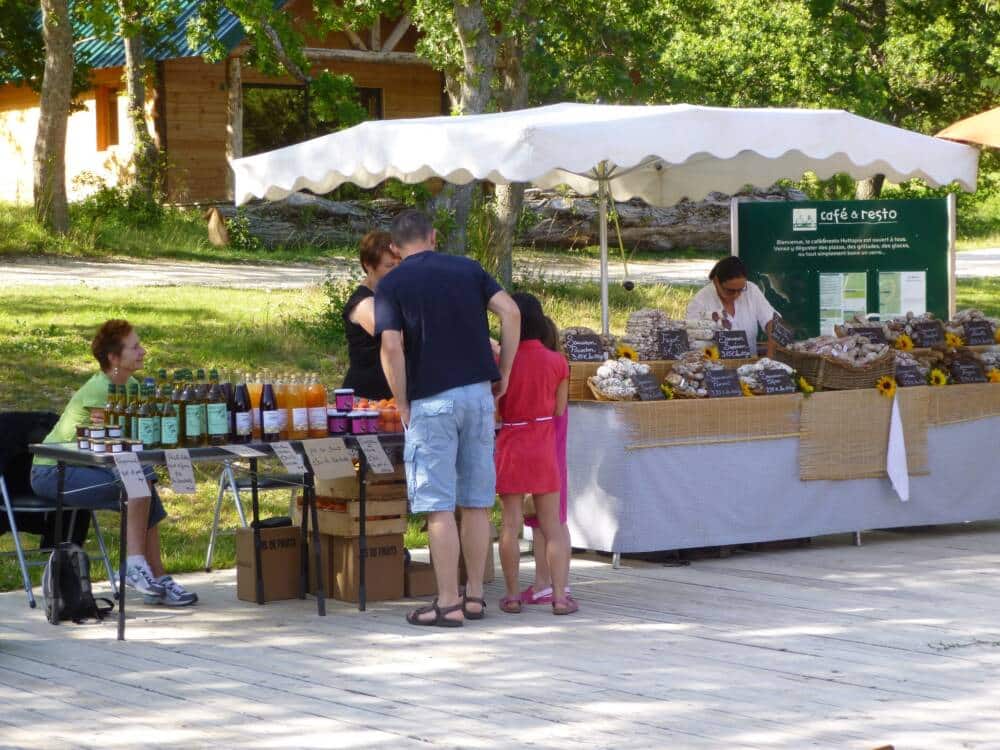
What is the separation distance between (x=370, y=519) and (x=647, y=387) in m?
1.58

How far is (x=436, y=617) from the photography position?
657 cm

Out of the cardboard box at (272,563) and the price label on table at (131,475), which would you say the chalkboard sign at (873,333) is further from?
the price label on table at (131,475)

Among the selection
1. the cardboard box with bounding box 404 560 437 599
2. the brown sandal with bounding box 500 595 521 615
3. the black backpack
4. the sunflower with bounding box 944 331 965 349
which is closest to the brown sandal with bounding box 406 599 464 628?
the brown sandal with bounding box 500 595 521 615

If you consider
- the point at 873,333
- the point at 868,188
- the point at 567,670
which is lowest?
the point at 567,670

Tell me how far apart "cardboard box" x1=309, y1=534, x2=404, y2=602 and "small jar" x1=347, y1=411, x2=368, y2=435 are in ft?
1.78

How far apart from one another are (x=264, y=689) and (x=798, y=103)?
2380 cm

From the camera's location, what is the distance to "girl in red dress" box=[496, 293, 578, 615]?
668 centimetres

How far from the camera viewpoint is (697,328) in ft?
28.1

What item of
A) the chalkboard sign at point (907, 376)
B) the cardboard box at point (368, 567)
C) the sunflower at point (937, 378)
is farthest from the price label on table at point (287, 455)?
the sunflower at point (937, 378)

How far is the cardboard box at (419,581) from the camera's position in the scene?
23.8 ft

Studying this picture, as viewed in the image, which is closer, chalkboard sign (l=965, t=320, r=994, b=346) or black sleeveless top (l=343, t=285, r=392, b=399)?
black sleeveless top (l=343, t=285, r=392, b=399)

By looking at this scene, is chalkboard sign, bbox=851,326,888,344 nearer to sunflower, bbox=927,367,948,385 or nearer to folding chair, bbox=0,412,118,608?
sunflower, bbox=927,367,948,385

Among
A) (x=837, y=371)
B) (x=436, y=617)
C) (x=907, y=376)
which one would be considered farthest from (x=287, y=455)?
(x=907, y=376)

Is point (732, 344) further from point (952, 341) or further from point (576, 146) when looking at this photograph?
point (576, 146)
